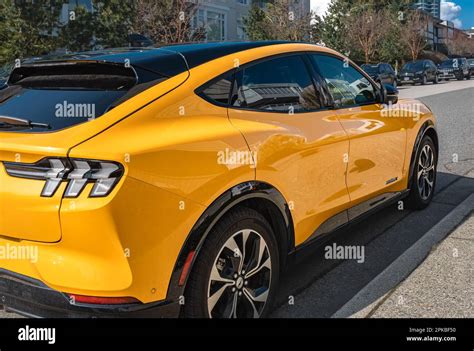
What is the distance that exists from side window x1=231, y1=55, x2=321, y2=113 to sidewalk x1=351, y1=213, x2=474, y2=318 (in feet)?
4.65

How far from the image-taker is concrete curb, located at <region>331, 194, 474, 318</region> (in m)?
3.16

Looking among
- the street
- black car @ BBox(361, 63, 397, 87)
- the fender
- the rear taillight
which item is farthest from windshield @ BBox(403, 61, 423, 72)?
the rear taillight

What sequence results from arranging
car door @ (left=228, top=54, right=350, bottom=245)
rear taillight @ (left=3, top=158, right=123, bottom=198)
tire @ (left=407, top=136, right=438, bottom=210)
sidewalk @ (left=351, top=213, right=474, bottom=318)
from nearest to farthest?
rear taillight @ (left=3, top=158, right=123, bottom=198) < car door @ (left=228, top=54, right=350, bottom=245) < sidewalk @ (left=351, top=213, right=474, bottom=318) < tire @ (left=407, top=136, right=438, bottom=210)

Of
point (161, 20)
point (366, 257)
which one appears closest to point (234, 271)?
point (366, 257)

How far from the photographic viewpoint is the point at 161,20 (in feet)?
78.3

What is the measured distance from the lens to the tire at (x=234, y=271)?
2.44 metres

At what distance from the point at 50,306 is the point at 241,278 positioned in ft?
3.39

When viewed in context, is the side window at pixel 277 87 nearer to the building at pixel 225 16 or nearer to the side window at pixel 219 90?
the side window at pixel 219 90

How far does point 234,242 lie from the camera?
262 centimetres

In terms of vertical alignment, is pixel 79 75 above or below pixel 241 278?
above

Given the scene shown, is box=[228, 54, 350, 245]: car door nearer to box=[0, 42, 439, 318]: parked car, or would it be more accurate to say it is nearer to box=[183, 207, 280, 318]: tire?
box=[0, 42, 439, 318]: parked car

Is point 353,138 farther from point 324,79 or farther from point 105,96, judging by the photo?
point 105,96

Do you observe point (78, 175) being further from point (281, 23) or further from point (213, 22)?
point (213, 22)
